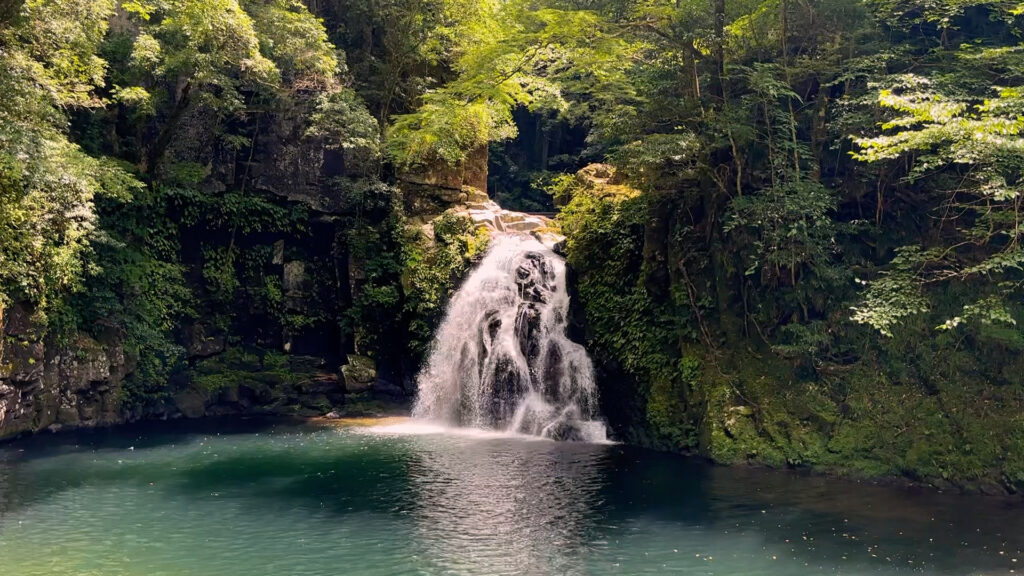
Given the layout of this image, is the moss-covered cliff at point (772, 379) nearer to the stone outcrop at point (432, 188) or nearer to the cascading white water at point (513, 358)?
the cascading white water at point (513, 358)

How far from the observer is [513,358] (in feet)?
61.1

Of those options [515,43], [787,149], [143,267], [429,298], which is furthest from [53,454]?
[787,149]

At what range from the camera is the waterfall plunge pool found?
30.6 feet

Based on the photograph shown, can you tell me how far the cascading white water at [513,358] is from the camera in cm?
1783

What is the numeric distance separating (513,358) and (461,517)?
769 cm

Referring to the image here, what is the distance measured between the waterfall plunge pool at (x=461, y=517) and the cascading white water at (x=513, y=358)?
2.05 metres

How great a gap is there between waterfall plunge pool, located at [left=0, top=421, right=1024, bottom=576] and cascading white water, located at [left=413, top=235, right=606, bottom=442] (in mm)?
2050

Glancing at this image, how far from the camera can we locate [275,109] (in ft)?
73.6

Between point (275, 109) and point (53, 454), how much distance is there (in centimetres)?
1154

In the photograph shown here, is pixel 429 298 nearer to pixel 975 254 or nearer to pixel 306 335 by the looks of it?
pixel 306 335

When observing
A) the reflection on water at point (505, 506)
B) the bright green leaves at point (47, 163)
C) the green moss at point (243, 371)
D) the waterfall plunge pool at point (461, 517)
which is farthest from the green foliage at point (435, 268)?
the bright green leaves at point (47, 163)

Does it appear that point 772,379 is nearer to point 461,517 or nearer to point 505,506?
point 505,506

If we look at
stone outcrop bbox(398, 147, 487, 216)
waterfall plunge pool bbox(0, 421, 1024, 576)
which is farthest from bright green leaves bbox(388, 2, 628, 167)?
waterfall plunge pool bbox(0, 421, 1024, 576)

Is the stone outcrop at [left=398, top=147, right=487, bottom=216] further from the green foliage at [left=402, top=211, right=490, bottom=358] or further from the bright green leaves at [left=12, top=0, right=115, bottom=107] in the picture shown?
the bright green leaves at [left=12, top=0, right=115, bottom=107]
